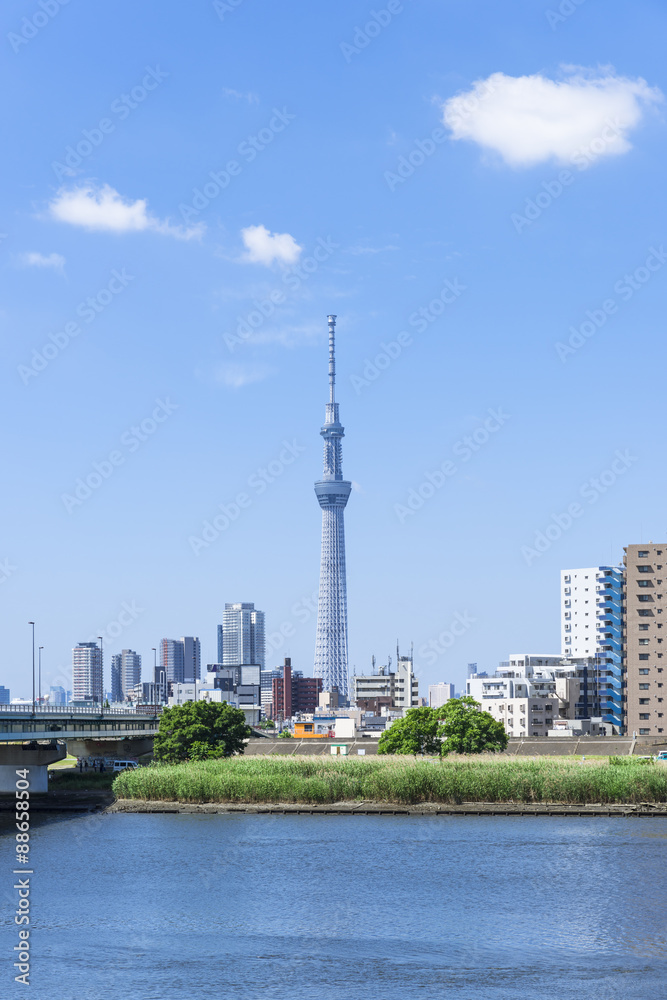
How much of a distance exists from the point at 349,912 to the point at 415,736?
58.2 m

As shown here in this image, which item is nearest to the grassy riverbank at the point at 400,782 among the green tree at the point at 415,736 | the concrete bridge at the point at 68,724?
the concrete bridge at the point at 68,724

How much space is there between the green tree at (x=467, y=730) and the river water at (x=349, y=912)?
30.2 meters

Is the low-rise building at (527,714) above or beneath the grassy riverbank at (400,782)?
beneath

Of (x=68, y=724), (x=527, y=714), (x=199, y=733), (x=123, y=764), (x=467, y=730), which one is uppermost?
(x=68, y=724)

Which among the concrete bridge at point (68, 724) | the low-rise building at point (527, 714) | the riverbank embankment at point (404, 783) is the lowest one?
the low-rise building at point (527, 714)

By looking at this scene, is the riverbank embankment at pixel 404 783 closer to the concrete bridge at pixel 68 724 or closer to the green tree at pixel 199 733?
the green tree at pixel 199 733

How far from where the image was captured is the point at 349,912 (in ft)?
175

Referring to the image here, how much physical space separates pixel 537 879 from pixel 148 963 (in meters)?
22.7

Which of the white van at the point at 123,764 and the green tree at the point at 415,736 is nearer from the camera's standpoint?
the green tree at the point at 415,736

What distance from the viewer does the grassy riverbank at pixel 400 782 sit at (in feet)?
290

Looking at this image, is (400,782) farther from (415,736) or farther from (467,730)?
(467,730)

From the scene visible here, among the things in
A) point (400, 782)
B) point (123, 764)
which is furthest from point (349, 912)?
point (123, 764)

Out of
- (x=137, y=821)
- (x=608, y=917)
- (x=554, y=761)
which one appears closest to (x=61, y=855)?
(x=137, y=821)

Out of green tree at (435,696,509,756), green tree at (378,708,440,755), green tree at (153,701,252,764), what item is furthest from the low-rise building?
green tree at (153,701,252,764)
